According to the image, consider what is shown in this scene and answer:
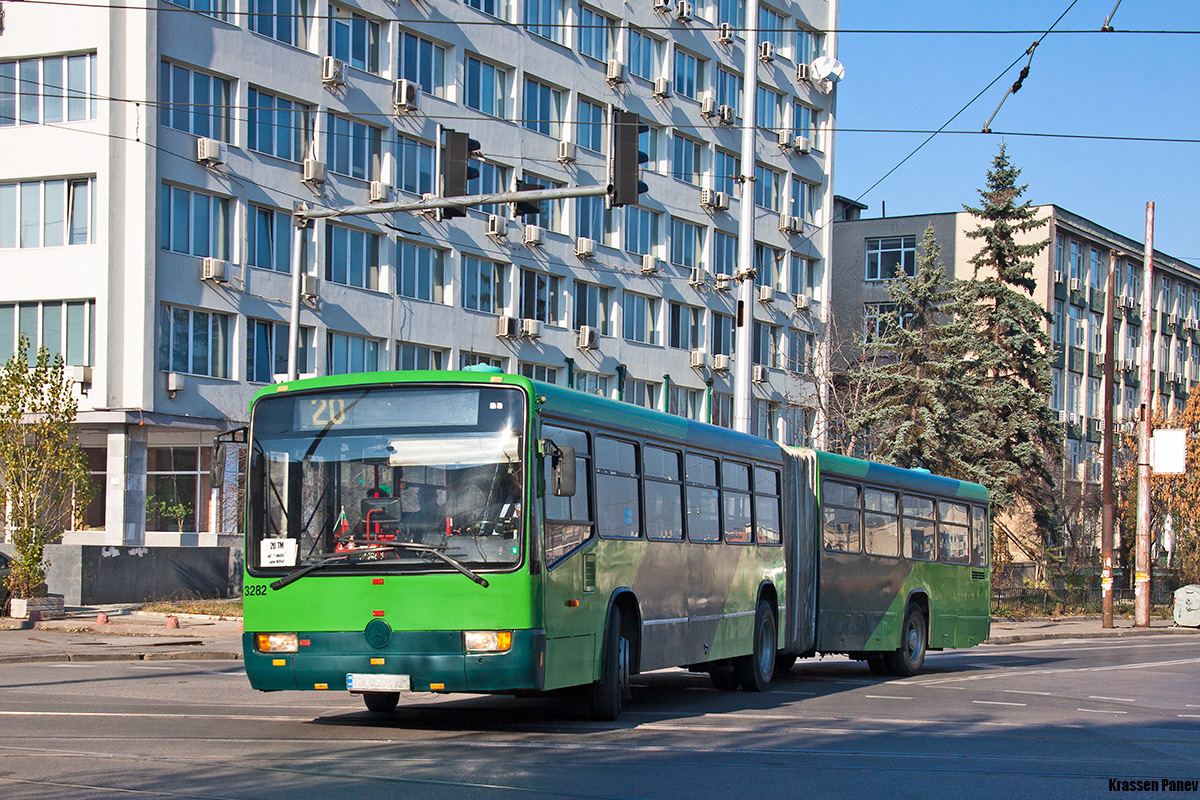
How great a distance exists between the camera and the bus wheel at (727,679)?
55.5 ft

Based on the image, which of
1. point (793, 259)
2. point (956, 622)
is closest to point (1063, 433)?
point (793, 259)

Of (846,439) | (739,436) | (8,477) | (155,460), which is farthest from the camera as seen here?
(846,439)

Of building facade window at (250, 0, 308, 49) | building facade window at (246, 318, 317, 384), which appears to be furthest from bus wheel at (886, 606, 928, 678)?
building facade window at (250, 0, 308, 49)

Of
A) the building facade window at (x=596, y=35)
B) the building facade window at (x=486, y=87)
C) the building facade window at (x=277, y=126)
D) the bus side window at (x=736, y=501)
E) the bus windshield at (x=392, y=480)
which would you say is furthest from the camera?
the building facade window at (x=596, y=35)

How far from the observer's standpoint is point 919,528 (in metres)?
21.2

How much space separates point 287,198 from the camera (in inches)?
1593

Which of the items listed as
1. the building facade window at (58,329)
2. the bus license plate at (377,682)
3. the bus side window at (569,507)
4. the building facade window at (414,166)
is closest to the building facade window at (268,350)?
the building facade window at (58,329)

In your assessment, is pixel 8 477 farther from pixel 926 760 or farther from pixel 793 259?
pixel 793 259

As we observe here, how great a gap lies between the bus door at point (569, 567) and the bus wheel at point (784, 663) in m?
7.03

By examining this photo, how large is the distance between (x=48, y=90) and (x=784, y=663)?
26.3 metres

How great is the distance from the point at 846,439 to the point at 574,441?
3770 cm

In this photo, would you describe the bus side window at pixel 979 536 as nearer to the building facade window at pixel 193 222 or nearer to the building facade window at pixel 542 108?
the building facade window at pixel 193 222

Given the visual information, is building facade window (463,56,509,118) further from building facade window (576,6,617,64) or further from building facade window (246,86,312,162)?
building facade window (246,86,312,162)

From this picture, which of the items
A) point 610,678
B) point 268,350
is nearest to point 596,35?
point 268,350
